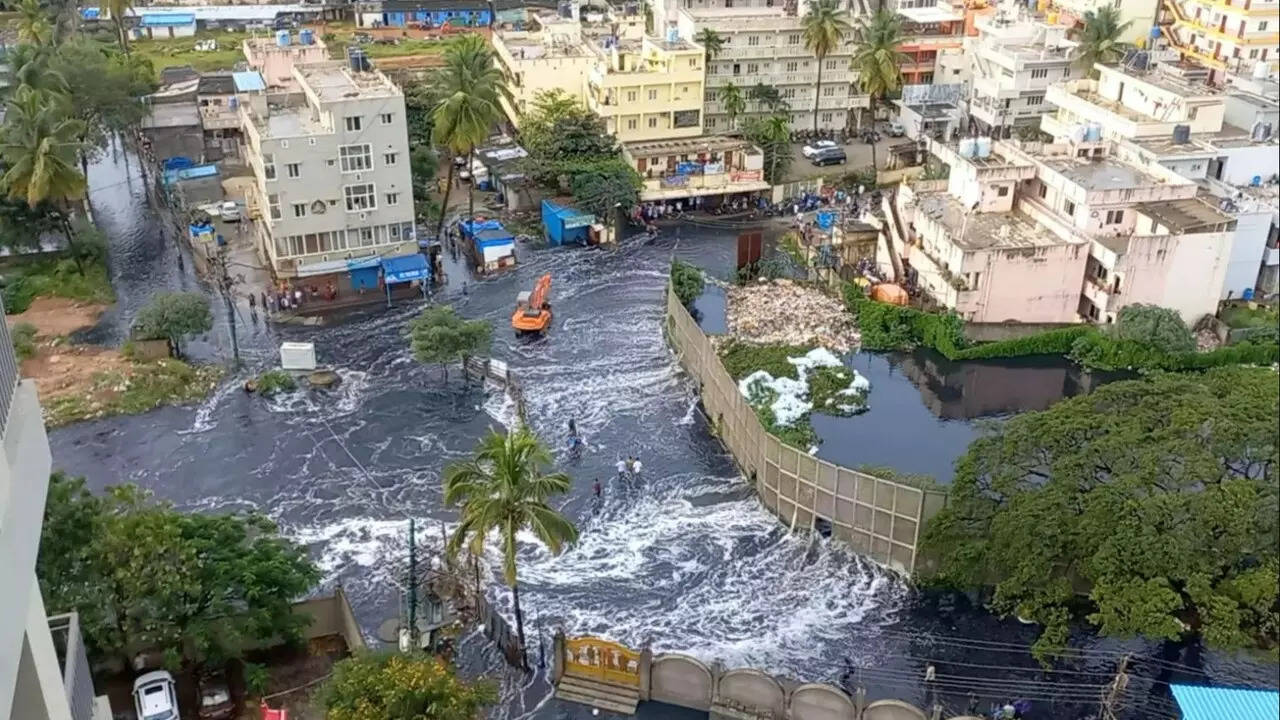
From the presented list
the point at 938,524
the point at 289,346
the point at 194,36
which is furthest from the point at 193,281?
the point at 194,36

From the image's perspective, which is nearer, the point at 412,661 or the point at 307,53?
the point at 412,661

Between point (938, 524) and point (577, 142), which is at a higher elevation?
point (577, 142)

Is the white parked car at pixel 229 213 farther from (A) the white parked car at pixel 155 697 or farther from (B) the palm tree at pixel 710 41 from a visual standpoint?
(A) the white parked car at pixel 155 697

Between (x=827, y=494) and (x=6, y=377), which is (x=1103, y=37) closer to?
(x=827, y=494)

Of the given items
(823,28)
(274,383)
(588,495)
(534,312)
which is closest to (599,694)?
(588,495)

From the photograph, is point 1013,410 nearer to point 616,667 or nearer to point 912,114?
point 616,667

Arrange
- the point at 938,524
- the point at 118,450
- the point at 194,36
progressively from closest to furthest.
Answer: the point at 938,524 < the point at 118,450 < the point at 194,36
